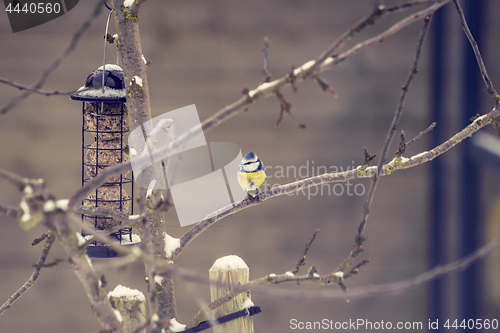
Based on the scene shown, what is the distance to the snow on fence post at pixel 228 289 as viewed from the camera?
1284mm

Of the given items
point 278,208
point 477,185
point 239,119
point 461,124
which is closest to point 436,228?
point 477,185

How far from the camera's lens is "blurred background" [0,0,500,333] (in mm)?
2602

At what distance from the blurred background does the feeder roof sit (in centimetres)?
116

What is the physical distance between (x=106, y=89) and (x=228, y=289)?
770 mm

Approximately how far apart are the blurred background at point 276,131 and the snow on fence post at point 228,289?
1.34 m

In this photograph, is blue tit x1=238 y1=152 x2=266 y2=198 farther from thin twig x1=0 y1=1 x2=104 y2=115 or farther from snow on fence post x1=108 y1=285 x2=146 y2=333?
thin twig x1=0 y1=1 x2=104 y2=115

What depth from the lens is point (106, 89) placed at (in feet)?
4.64

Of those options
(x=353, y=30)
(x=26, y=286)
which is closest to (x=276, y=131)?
(x=26, y=286)

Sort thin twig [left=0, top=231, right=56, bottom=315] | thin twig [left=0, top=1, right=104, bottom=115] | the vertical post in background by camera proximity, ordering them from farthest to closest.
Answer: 1. the vertical post in background
2. thin twig [left=0, top=231, right=56, bottom=315]
3. thin twig [left=0, top=1, right=104, bottom=115]

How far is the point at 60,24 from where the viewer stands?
2.60m

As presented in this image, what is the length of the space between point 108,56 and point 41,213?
7.33 ft

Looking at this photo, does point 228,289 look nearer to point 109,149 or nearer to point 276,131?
point 109,149

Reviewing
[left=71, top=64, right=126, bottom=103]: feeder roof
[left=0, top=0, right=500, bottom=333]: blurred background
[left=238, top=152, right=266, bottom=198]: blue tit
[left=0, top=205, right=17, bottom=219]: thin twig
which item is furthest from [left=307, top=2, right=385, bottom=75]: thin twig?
[left=0, top=0, right=500, bottom=333]: blurred background

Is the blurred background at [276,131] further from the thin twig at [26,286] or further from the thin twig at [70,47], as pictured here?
the thin twig at [70,47]
